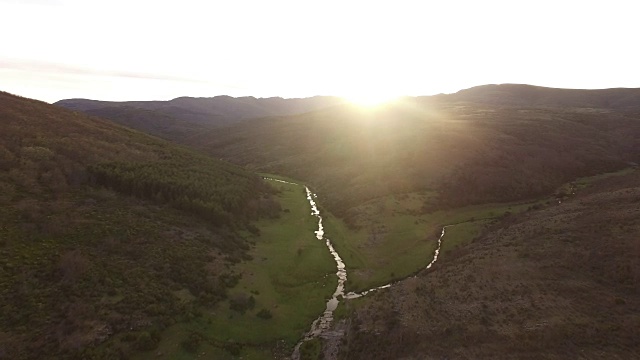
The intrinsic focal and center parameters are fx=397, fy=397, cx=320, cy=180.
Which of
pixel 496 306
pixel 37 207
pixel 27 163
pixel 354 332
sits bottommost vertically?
pixel 354 332

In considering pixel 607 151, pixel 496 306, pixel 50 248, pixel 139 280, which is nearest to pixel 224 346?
pixel 139 280

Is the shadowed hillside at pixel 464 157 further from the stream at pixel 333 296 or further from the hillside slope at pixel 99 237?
the hillside slope at pixel 99 237

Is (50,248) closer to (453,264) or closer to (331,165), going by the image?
(453,264)

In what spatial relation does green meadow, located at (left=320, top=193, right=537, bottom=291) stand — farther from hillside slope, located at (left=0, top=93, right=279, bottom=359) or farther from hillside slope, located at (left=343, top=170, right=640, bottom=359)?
hillside slope, located at (left=0, top=93, right=279, bottom=359)

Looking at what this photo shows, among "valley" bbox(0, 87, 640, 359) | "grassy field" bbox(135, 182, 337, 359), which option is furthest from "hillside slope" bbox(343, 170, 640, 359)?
"grassy field" bbox(135, 182, 337, 359)

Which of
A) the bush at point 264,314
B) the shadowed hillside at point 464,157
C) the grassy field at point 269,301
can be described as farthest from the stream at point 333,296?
the shadowed hillside at point 464,157

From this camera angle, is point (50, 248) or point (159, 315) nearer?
point (159, 315)
